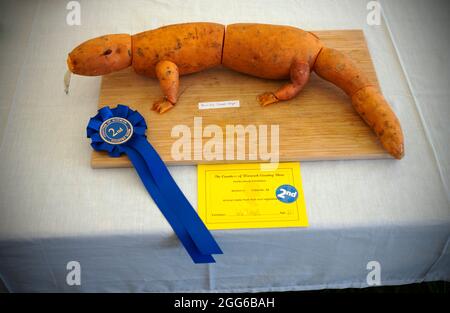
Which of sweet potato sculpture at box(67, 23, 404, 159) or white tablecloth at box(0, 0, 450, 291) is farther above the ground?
sweet potato sculpture at box(67, 23, 404, 159)

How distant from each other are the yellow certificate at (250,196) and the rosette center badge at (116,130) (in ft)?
0.64

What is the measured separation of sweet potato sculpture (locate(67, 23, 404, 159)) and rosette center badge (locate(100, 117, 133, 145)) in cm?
10

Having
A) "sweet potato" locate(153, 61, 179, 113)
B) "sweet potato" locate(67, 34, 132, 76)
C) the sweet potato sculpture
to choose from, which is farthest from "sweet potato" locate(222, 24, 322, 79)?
"sweet potato" locate(67, 34, 132, 76)

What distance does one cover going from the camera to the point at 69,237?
2.70ft

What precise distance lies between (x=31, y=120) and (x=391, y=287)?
110 centimetres

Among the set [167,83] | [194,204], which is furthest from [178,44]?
[194,204]

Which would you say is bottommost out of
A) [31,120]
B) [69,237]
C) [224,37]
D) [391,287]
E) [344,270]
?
[391,287]

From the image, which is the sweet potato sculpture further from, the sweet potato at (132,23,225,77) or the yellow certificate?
the yellow certificate

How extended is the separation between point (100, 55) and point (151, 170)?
31cm

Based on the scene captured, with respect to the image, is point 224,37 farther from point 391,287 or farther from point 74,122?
point 391,287

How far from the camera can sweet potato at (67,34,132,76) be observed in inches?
35.5

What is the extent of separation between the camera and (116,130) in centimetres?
89

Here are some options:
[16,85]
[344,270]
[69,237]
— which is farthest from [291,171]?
[16,85]

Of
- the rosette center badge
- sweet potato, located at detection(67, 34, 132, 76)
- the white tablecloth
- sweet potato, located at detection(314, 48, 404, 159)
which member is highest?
sweet potato, located at detection(67, 34, 132, 76)
